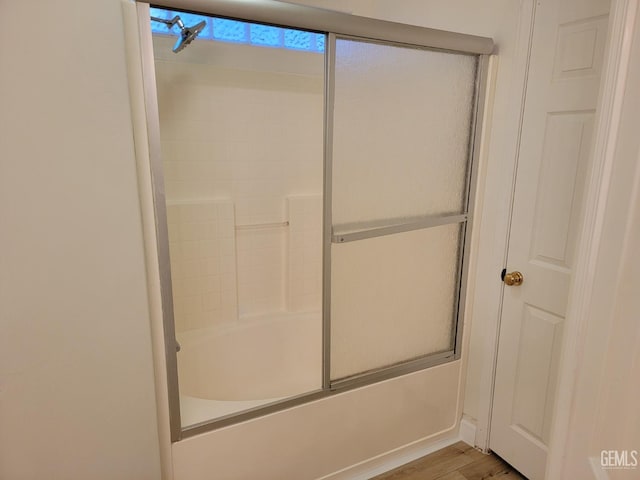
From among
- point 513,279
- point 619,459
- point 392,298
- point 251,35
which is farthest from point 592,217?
point 251,35

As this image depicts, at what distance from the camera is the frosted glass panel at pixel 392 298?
1.70 meters

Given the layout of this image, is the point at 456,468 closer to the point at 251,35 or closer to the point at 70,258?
the point at 70,258

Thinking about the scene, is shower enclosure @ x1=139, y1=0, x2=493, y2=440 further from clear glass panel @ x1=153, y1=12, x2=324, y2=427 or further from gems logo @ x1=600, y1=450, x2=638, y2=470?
gems logo @ x1=600, y1=450, x2=638, y2=470

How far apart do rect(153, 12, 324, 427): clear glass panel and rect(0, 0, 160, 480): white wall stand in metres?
0.87

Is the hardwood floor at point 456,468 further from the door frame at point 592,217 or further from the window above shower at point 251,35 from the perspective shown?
the window above shower at point 251,35

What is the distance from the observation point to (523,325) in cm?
179

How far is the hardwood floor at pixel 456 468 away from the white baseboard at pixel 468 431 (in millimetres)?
43

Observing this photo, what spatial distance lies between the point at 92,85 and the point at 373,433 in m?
1.70

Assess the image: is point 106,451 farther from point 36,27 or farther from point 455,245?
point 455,245

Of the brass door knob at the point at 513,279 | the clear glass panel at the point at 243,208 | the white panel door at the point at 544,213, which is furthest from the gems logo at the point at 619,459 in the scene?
the clear glass panel at the point at 243,208

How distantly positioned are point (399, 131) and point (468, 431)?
4.96 ft

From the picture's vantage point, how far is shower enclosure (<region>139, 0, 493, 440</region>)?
1507 mm

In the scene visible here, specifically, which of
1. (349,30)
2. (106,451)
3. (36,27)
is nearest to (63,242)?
(36,27)

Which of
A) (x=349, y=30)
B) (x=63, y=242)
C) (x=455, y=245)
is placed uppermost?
(x=349, y=30)
